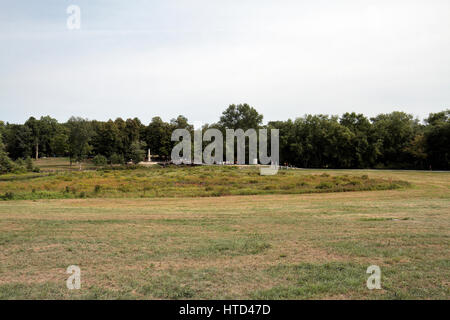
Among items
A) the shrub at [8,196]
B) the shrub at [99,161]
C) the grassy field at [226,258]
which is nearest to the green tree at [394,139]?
the shrub at [99,161]

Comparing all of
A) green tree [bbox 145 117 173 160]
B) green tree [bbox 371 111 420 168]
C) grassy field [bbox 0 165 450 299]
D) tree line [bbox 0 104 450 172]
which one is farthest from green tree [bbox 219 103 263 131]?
grassy field [bbox 0 165 450 299]

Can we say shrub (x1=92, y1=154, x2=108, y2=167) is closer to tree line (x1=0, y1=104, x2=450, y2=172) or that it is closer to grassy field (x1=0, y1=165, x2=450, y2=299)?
tree line (x1=0, y1=104, x2=450, y2=172)

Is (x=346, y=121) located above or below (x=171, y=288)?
above

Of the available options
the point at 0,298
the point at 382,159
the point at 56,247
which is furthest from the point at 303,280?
the point at 382,159

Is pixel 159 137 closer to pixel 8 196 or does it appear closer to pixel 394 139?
pixel 394 139

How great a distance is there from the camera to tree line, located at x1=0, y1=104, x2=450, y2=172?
60.9 meters

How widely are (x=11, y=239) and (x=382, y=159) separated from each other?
72.4 meters

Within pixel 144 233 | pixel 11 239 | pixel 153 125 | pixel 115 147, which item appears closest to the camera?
pixel 11 239

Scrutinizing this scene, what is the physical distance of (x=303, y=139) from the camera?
8081cm

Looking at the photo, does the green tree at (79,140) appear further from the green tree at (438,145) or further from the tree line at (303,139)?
the green tree at (438,145)

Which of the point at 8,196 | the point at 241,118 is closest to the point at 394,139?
the point at 241,118

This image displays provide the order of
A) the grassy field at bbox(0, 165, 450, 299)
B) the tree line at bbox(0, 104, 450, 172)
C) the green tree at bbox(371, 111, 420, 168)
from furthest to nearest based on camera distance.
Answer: the green tree at bbox(371, 111, 420, 168) < the tree line at bbox(0, 104, 450, 172) < the grassy field at bbox(0, 165, 450, 299)

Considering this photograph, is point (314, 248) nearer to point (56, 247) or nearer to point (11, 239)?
point (56, 247)

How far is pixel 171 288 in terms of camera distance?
559 centimetres
